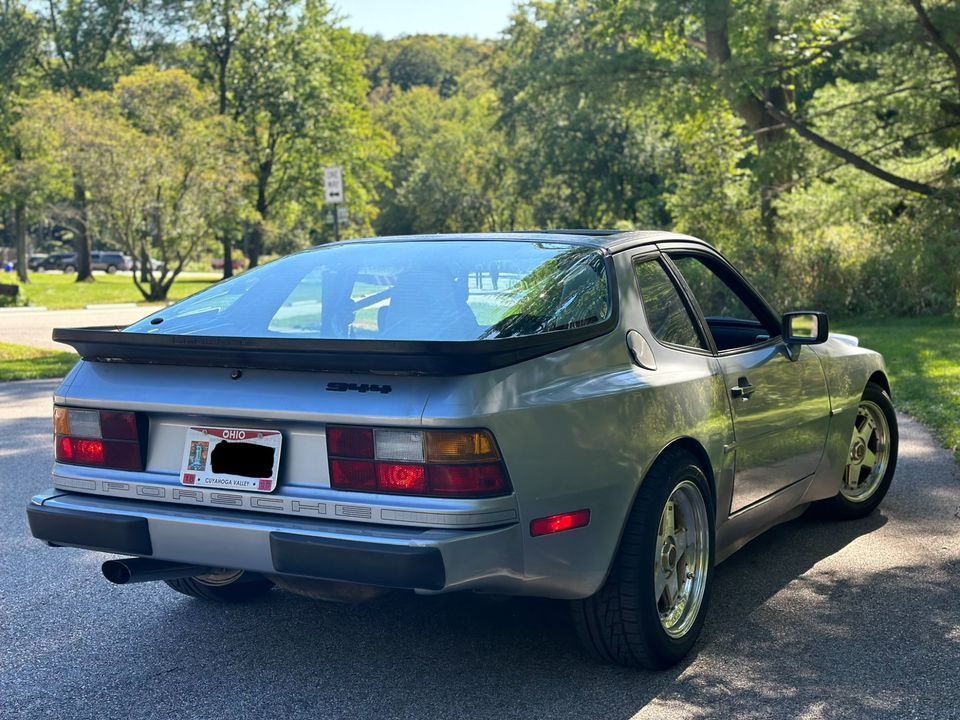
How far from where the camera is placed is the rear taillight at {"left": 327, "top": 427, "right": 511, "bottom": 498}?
333 centimetres

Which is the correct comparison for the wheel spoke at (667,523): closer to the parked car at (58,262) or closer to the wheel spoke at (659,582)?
the wheel spoke at (659,582)

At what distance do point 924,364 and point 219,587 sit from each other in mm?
10655

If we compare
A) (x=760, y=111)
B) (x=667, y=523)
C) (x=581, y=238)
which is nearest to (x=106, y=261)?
(x=760, y=111)

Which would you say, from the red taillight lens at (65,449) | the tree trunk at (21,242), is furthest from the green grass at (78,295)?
the red taillight lens at (65,449)

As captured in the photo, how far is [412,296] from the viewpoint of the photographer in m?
4.21

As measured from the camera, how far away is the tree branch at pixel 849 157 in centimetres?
1991

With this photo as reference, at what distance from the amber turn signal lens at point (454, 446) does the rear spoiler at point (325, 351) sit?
18 centimetres

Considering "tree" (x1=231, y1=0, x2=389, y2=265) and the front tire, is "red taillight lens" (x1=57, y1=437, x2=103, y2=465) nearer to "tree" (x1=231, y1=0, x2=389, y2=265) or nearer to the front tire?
the front tire

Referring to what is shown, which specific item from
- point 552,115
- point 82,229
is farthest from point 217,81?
point 552,115

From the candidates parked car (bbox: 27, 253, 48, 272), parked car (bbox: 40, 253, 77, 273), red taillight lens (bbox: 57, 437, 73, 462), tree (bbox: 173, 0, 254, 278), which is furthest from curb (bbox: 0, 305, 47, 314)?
parked car (bbox: 27, 253, 48, 272)

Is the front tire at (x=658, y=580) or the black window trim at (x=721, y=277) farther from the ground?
the black window trim at (x=721, y=277)

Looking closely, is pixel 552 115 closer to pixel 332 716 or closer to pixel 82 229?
pixel 82 229

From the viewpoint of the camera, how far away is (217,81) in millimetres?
49906

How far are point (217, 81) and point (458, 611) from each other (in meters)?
48.6
